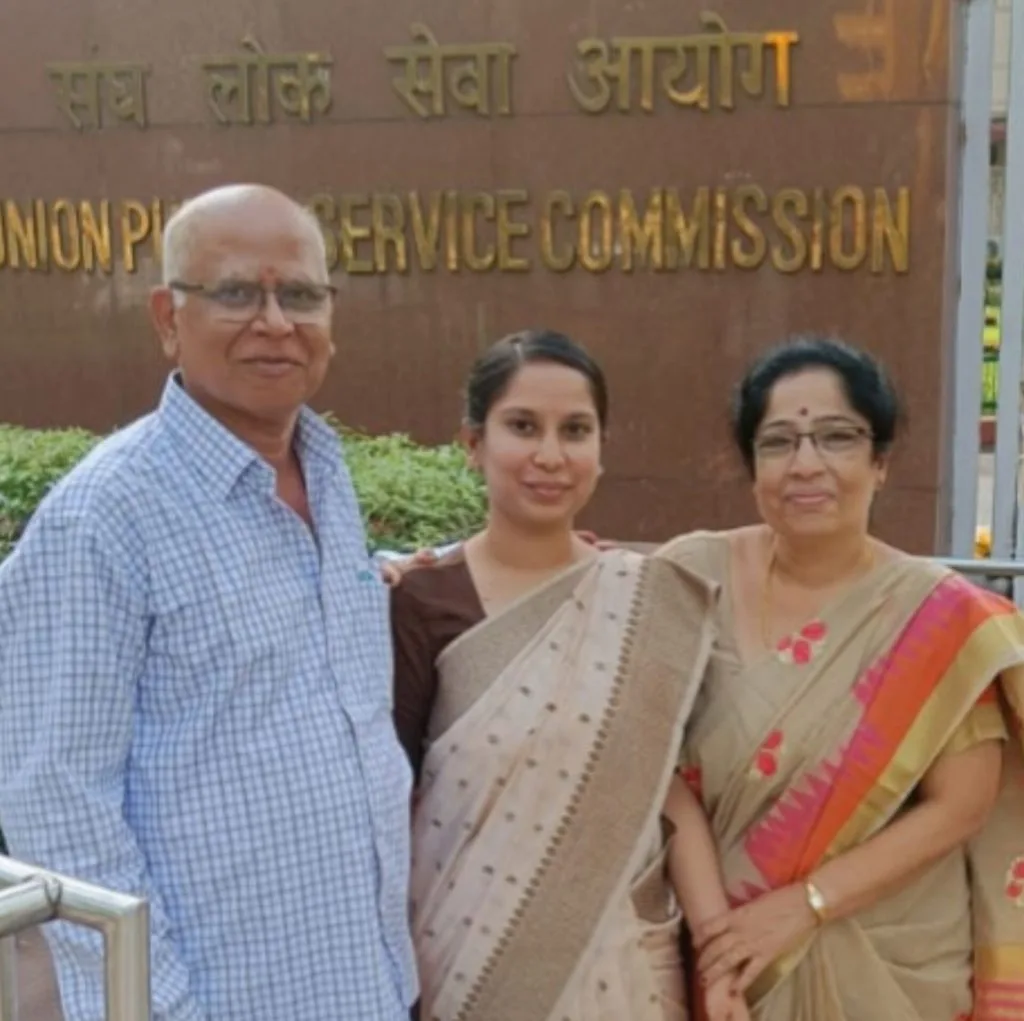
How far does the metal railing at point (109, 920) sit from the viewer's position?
1511 mm

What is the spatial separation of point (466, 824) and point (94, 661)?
2.21ft

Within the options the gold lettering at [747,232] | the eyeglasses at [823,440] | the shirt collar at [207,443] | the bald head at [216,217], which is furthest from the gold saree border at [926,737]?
the gold lettering at [747,232]

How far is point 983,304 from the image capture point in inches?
234

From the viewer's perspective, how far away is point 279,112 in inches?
255

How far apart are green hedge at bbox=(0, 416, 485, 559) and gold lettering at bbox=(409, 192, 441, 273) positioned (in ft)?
3.60

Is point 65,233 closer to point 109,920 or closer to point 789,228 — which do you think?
point 789,228

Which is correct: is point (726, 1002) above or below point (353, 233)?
below

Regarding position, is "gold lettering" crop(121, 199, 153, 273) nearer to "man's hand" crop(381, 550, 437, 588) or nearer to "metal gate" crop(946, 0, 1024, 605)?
"metal gate" crop(946, 0, 1024, 605)

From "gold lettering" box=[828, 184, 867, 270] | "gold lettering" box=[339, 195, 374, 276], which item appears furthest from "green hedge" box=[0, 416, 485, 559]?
"gold lettering" box=[828, 184, 867, 270]

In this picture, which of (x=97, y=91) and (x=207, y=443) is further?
(x=97, y=91)

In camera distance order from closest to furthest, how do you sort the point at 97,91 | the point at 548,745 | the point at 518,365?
1. the point at 548,745
2. the point at 518,365
3. the point at 97,91

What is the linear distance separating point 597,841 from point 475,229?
4.42m

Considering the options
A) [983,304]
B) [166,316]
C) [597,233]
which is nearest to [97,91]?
[597,233]

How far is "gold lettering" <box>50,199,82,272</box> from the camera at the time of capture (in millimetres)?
6805
